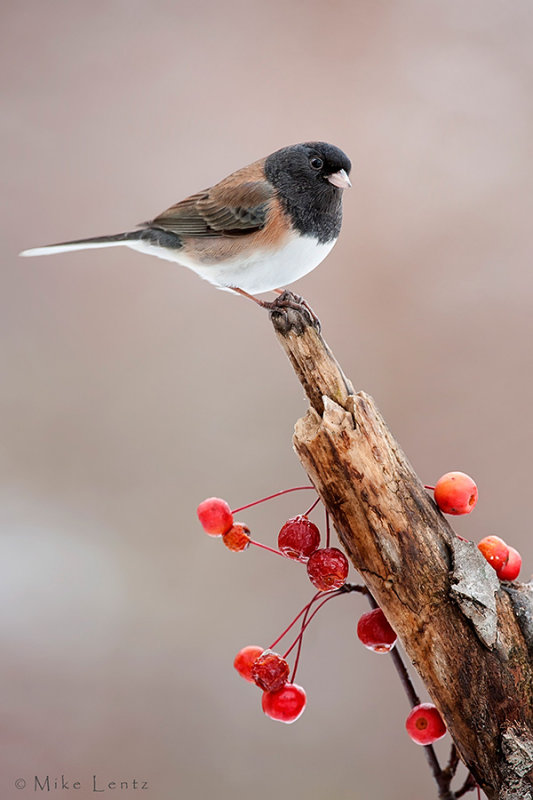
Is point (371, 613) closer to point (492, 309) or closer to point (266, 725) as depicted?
point (266, 725)

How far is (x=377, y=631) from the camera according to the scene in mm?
757

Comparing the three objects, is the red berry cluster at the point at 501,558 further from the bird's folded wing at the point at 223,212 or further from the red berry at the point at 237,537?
the bird's folded wing at the point at 223,212

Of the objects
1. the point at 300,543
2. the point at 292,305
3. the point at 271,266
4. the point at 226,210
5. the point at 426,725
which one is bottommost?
the point at 426,725

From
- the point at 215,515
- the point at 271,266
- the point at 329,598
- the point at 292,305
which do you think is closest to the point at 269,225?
the point at 271,266

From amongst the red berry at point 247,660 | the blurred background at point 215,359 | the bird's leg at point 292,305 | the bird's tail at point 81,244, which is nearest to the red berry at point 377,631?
the red berry at point 247,660

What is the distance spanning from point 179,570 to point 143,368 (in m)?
0.50

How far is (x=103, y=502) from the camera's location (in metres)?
1.66

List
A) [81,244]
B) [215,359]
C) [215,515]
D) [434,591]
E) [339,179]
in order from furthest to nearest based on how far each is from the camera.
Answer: [215,359], [81,244], [339,179], [215,515], [434,591]

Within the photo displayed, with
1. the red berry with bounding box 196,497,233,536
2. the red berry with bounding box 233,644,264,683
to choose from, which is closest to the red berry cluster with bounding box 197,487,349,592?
the red berry with bounding box 196,497,233,536

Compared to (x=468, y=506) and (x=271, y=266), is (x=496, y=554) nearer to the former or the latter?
(x=468, y=506)

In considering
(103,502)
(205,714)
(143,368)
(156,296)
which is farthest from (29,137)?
(205,714)

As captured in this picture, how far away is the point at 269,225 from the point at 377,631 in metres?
0.61

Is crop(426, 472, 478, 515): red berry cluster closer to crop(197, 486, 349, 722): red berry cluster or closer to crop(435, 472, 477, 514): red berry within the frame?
crop(435, 472, 477, 514): red berry

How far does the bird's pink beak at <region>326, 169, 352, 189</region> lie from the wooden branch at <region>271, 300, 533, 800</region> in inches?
15.4
